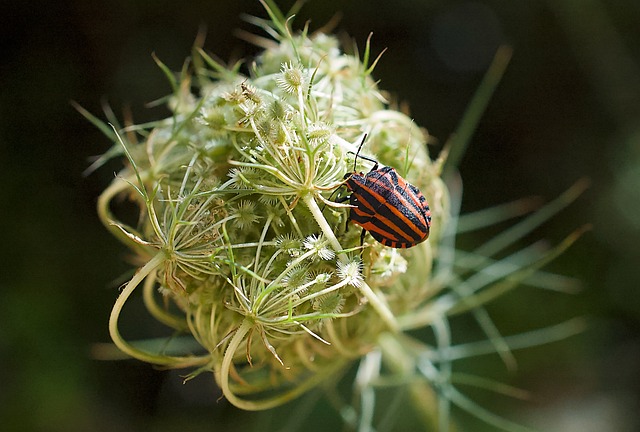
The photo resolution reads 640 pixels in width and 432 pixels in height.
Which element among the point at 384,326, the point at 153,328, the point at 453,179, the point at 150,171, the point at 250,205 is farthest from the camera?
the point at 153,328

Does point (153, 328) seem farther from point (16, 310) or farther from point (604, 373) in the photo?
point (604, 373)

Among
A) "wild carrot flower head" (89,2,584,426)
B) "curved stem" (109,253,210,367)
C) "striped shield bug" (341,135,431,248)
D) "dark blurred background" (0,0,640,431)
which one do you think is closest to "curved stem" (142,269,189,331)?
"wild carrot flower head" (89,2,584,426)

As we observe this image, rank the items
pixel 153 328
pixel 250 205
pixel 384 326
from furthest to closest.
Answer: pixel 153 328 → pixel 384 326 → pixel 250 205

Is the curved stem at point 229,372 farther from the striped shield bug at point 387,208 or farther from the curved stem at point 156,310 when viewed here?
the striped shield bug at point 387,208

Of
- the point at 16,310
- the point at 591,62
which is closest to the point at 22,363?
the point at 16,310

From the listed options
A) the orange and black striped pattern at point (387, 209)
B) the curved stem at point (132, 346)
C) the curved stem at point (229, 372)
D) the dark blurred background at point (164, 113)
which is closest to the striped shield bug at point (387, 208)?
the orange and black striped pattern at point (387, 209)

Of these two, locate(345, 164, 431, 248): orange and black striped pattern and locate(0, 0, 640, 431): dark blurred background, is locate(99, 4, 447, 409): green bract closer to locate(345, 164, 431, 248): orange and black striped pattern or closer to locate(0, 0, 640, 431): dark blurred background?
locate(345, 164, 431, 248): orange and black striped pattern

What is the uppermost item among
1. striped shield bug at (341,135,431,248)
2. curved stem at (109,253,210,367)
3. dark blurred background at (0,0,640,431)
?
striped shield bug at (341,135,431,248)
